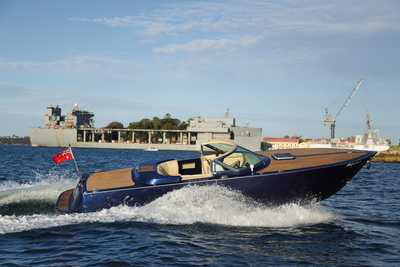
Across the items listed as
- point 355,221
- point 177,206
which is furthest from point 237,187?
point 355,221

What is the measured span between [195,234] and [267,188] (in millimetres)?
2485

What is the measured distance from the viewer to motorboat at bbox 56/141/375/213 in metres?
12.1

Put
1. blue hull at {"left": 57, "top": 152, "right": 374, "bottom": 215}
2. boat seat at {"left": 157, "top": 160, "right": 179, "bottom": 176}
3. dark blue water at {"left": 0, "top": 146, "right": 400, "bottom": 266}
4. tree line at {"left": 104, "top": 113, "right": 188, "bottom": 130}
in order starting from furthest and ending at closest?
1. tree line at {"left": 104, "top": 113, "right": 188, "bottom": 130}
2. boat seat at {"left": 157, "top": 160, "right": 179, "bottom": 176}
3. blue hull at {"left": 57, "top": 152, "right": 374, "bottom": 215}
4. dark blue water at {"left": 0, "top": 146, "right": 400, "bottom": 266}

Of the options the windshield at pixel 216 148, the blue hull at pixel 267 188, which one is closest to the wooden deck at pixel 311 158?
the blue hull at pixel 267 188

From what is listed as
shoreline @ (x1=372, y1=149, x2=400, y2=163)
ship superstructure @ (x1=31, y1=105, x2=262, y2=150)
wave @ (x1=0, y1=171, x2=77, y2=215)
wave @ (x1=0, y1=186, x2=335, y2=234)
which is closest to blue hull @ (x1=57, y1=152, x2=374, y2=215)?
wave @ (x1=0, y1=186, x2=335, y2=234)

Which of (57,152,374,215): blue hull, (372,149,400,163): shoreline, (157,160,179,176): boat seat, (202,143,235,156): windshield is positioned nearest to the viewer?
(57,152,374,215): blue hull

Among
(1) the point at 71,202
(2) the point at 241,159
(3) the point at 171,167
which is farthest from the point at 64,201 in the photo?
(2) the point at 241,159

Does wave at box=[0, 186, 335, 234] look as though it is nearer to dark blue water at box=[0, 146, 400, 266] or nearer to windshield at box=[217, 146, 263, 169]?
dark blue water at box=[0, 146, 400, 266]

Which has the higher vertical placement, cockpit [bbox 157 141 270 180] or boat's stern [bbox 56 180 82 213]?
cockpit [bbox 157 141 270 180]

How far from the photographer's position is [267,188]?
1240cm

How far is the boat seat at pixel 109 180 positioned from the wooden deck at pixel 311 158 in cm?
346

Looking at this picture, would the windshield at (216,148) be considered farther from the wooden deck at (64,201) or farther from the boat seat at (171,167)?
the wooden deck at (64,201)

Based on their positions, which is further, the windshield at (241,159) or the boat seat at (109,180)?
the windshield at (241,159)

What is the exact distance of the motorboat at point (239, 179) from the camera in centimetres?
1209
